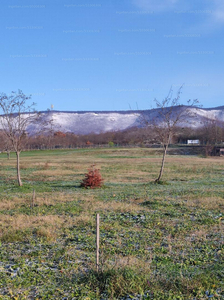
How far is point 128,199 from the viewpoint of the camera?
1803cm

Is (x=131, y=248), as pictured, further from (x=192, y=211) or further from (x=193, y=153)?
(x=193, y=153)

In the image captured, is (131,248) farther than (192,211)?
No

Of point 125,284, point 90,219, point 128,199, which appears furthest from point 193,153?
point 125,284

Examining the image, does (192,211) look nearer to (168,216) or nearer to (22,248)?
(168,216)

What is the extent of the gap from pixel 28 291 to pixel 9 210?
9.22m

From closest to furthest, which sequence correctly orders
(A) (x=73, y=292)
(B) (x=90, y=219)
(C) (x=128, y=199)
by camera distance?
1. (A) (x=73, y=292)
2. (B) (x=90, y=219)
3. (C) (x=128, y=199)

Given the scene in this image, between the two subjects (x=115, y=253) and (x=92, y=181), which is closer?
(x=115, y=253)

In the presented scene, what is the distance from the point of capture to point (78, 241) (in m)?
9.53

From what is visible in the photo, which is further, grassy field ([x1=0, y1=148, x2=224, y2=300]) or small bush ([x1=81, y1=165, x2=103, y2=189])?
small bush ([x1=81, y1=165, x2=103, y2=189])

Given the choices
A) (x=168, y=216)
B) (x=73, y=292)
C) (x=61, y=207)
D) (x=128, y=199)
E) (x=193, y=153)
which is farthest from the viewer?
(x=193, y=153)

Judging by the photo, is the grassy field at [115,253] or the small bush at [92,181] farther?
the small bush at [92,181]

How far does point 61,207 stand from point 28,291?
914cm

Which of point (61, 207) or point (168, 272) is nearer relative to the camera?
point (168, 272)

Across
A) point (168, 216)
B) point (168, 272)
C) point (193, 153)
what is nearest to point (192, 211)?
point (168, 216)
